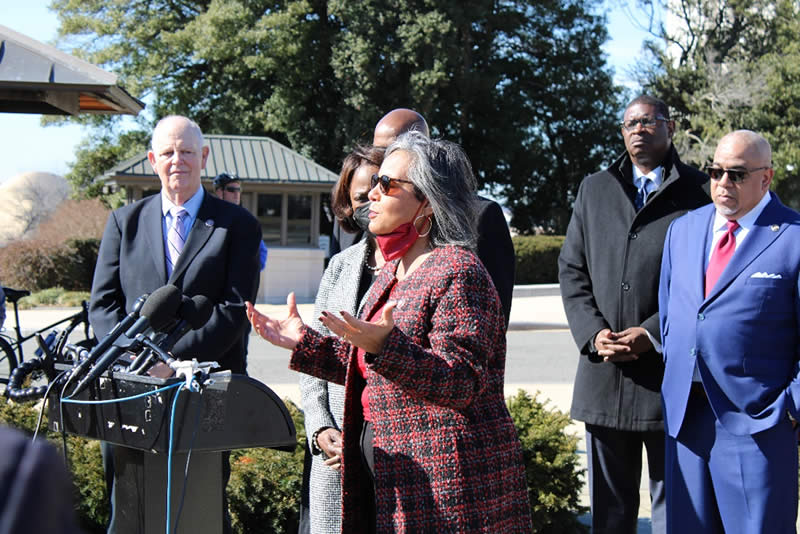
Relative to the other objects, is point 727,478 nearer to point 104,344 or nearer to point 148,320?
point 148,320

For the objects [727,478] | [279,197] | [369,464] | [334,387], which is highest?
[279,197]

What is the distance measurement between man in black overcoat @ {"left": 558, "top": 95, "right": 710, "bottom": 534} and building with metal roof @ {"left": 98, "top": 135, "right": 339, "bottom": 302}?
18413mm

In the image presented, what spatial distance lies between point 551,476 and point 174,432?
3.08m

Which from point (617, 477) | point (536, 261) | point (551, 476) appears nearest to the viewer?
point (617, 477)

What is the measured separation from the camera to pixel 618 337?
13.3ft

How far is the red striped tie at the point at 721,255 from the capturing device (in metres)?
3.79

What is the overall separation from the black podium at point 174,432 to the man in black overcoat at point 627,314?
77.3 inches

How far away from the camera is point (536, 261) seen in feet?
87.4

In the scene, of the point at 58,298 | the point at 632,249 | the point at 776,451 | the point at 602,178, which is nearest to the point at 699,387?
the point at 776,451

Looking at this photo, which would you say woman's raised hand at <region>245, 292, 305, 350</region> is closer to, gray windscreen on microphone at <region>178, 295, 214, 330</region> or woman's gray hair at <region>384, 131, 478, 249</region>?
gray windscreen on microphone at <region>178, 295, 214, 330</region>

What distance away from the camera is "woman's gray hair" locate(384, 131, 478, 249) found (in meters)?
2.80

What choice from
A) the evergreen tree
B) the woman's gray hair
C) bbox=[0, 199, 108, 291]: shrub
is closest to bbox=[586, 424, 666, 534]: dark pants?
the woman's gray hair

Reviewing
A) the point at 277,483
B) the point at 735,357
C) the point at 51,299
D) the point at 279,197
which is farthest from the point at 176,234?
the point at 279,197

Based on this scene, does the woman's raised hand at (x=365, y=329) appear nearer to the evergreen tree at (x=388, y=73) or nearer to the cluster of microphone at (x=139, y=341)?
the cluster of microphone at (x=139, y=341)
